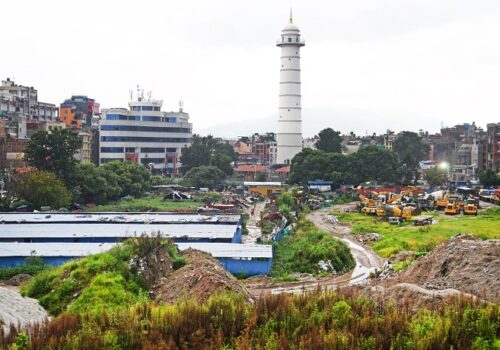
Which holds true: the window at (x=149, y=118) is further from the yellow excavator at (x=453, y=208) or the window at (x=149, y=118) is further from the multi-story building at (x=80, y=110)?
the yellow excavator at (x=453, y=208)

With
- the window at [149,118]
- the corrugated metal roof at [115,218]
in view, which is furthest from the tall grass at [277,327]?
the window at [149,118]

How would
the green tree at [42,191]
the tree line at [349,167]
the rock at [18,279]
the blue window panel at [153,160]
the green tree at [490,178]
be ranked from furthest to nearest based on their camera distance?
the blue window panel at [153,160] < the tree line at [349,167] < the green tree at [490,178] < the green tree at [42,191] < the rock at [18,279]

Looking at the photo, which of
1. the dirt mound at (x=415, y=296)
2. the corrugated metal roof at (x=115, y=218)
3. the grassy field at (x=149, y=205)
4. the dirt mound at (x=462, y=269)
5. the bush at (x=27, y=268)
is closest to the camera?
the dirt mound at (x=415, y=296)

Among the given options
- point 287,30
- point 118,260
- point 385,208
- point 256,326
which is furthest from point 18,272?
point 287,30

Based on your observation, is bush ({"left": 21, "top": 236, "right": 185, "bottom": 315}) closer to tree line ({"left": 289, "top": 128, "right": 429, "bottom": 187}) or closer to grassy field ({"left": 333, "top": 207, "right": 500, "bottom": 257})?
grassy field ({"left": 333, "top": 207, "right": 500, "bottom": 257})

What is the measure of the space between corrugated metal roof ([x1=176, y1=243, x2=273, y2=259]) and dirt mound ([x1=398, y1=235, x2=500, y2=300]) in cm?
580

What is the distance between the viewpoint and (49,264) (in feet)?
70.2

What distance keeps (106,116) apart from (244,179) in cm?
1284

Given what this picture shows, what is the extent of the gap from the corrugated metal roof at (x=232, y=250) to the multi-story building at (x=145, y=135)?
1451 inches

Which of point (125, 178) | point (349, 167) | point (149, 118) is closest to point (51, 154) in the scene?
point (125, 178)

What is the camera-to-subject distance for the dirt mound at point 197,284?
13.9m

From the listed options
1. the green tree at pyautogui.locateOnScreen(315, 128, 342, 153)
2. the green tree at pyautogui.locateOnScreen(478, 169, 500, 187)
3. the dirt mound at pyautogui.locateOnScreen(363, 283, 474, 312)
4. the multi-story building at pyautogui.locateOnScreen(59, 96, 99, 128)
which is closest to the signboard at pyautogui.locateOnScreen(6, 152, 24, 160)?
the multi-story building at pyautogui.locateOnScreen(59, 96, 99, 128)

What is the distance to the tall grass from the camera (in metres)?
9.98

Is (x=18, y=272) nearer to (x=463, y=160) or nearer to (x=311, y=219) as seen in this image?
(x=311, y=219)
